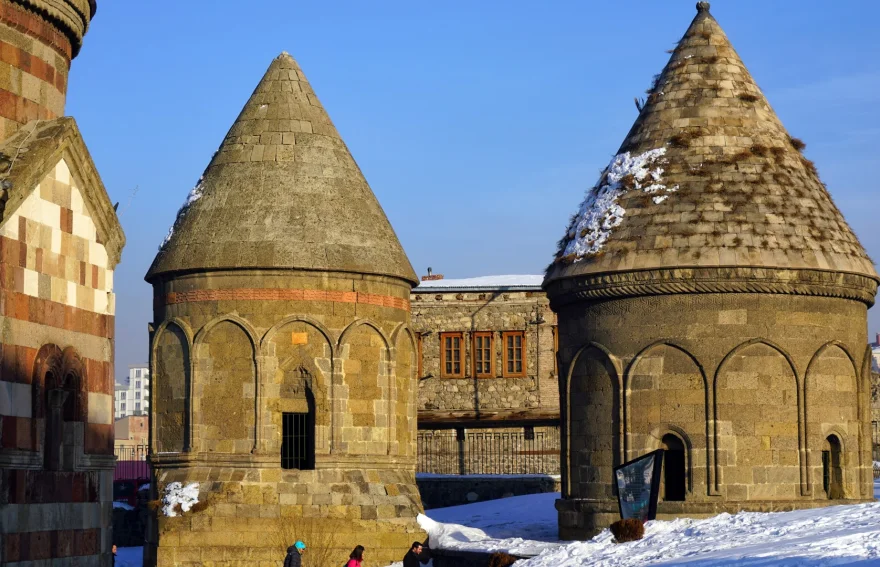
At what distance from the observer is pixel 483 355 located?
1833 inches

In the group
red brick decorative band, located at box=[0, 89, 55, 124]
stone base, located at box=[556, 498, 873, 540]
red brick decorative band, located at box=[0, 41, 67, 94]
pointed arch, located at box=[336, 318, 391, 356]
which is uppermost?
red brick decorative band, located at box=[0, 41, 67, 94]

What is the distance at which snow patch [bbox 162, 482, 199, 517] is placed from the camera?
28703mm

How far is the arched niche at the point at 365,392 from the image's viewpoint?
2955 cm

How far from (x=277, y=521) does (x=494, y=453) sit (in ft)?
47.8

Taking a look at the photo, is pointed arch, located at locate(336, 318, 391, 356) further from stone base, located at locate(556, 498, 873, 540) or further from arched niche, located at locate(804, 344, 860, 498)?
arched niche, located at locate(804, 344, 860, 498)

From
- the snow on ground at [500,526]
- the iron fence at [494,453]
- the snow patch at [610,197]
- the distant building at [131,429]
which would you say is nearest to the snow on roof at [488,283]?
the iron fence at [494,453]

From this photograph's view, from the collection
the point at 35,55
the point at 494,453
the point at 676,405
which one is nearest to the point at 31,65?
the point at 35,55

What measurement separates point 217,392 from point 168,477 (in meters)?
1.74

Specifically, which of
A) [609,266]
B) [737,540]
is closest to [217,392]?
[609,266]

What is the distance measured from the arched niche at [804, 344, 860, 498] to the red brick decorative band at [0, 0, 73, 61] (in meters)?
13.2

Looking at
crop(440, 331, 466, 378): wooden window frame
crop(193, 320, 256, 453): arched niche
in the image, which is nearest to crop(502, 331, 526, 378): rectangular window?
crop(440, 331, 466, 378): wooden window frame

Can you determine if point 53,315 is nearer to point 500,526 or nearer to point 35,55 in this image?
point 35,55

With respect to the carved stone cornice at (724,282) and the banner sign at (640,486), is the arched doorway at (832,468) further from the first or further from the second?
the banner sign at (640,486)

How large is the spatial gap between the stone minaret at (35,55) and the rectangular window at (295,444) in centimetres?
1327
